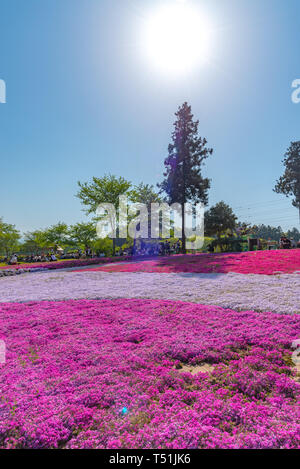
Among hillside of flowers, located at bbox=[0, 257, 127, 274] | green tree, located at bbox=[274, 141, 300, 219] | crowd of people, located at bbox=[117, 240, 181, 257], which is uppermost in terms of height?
green tree, located at bbox=[274, 141, 300, 219]

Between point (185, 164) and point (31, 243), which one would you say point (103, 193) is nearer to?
point (185, 164)

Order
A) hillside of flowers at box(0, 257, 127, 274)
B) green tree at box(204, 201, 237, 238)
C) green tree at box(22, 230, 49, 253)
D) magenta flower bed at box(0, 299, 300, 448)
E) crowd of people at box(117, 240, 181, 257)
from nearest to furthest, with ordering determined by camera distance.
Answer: magenta flower bed at box(0, 299, 300, 448)
hillside of flowers at box(0, 257, 127, 274)
crowd of people at box(117, 240, 181, 257)
green tree at box(204, 201, 237, 238)
green tree at box(22, 230, 49, 253)

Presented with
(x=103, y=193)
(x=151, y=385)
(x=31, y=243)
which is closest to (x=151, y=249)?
(x=103, y=193)

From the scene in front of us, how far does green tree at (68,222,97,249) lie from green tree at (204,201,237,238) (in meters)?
16.6

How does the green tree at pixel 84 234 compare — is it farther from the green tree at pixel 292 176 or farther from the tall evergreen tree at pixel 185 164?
the green tree at pixel 292 176

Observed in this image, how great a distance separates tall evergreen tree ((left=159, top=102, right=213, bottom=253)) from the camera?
33.3 m

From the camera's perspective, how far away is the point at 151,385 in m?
3.47

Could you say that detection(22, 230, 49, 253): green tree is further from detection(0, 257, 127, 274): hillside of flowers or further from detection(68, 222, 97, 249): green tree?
detection(0, 257, 127, 274): hillside of flowers

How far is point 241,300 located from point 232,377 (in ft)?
14.4

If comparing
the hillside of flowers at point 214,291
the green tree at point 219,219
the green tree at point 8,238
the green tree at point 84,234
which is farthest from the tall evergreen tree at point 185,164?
the green tree at point 8,238

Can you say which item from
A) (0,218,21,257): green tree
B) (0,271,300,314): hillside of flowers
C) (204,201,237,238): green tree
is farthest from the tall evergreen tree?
(0,218,21,257): green tree

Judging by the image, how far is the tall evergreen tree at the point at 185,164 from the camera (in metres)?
33.3
